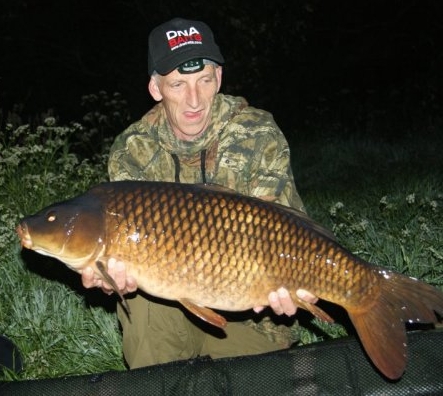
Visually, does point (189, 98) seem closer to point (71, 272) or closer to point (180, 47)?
point (180, 47)

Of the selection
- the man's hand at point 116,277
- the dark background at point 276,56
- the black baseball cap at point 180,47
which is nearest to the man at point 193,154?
the black baseball cap at point 180,47

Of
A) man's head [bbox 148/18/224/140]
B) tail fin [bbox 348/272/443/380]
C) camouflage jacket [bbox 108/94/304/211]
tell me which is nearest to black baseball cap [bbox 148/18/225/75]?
man's head [bbox 148/18/224/140]

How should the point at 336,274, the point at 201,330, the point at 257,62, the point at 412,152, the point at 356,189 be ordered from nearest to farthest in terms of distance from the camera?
the point at 336,274 < the point at 201,330 < the point at 356,189 < the point at 412,152 < the point at 257,62

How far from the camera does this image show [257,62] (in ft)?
29.0

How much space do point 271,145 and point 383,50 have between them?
9.55 m

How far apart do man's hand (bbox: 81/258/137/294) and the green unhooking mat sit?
240 millimetres

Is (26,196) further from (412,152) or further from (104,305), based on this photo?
(412,152)

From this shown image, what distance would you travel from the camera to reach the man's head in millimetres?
2410

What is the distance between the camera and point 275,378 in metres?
2.04

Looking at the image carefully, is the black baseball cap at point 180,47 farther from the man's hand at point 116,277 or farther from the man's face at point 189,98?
the man's hand at point 116,277

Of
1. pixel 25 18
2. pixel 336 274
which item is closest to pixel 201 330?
pixel 336 274

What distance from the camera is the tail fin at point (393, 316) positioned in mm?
1973

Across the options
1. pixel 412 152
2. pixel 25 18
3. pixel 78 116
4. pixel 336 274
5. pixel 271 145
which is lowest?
pixel 78 116

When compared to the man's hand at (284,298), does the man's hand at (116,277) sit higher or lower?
higher
